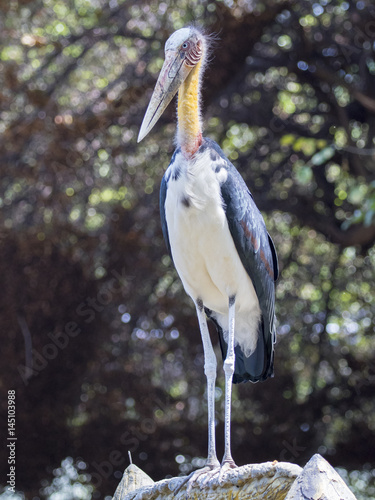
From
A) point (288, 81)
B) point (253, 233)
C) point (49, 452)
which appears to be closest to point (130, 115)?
point (288, 81)

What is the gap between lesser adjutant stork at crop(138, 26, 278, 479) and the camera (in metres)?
3.27

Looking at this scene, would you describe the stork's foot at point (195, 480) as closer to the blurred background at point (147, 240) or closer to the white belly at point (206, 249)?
the white belly at point (206, 249)

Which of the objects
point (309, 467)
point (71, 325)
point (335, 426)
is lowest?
point (335, 426)

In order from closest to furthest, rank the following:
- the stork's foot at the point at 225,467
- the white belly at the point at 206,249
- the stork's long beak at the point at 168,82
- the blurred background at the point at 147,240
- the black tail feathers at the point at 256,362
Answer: the stork's foot at the point at 225,467 → the white belly at the point at 206,249 → the stork's long beak at the point at 168,82 → the black tail feathers at the point at 256,362 → the blurred background at the point at 147,240

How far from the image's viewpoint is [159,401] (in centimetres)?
622

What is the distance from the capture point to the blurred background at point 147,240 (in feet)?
19.9

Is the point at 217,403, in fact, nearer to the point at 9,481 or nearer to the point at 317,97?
the point at 9,481

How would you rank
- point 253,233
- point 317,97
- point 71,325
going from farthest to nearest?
1. point 317,97
2. point 71,325
3. point 253,233

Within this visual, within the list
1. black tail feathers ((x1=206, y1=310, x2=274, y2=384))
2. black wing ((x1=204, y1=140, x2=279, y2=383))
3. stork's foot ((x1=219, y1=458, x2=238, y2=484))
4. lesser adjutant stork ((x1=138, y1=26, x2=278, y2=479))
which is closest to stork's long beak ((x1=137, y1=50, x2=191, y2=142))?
lesser adjutant stork ((x1=138, y1=26, x2=278, y2=479))

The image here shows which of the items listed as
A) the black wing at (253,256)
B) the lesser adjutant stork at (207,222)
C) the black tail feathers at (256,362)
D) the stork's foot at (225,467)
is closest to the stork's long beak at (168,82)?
the lesser adjutant stork at (207,222)

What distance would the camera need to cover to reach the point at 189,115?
336cm

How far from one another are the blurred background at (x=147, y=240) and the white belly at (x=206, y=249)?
2.50 meters

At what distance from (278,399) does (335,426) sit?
478mm

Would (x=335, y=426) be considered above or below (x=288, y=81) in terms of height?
below
